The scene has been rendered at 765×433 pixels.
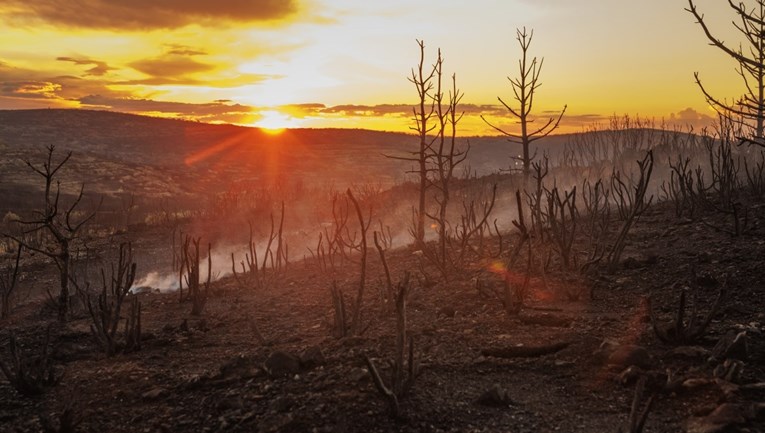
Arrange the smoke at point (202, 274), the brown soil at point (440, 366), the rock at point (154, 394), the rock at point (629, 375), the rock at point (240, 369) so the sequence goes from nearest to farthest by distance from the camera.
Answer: the brown soil at point (440, 366) < the rock at point (629, 375) < the rock at point (154, 394) < the rock at point (240, 369) < the smoke at point (202, 274)

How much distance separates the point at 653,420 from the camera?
3395mm

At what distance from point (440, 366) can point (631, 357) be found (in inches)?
60.9

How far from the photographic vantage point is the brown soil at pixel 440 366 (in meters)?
3.61

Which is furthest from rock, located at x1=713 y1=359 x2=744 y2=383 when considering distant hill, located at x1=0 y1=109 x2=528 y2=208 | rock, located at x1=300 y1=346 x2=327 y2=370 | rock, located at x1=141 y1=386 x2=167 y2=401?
distant hill, located at x1=0 y1=109 x2=528 y2=208

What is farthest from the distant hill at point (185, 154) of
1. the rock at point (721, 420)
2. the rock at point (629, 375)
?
the rock at point (721, 420)

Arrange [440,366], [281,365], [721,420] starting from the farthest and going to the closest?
[440,366] < [281,365] < [721,420]

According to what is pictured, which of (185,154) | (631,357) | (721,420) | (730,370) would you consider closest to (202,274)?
(631,357)

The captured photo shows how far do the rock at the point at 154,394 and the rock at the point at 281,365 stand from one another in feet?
2.88

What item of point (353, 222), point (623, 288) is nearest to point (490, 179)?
point (353, 222)

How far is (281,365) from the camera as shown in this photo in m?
4.49

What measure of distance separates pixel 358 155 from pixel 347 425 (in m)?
77.3

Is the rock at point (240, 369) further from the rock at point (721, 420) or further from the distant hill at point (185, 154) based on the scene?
the distant hill at point (185, 154)

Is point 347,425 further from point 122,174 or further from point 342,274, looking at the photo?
point 122,174

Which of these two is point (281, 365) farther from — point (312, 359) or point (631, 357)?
point (631, 357)
